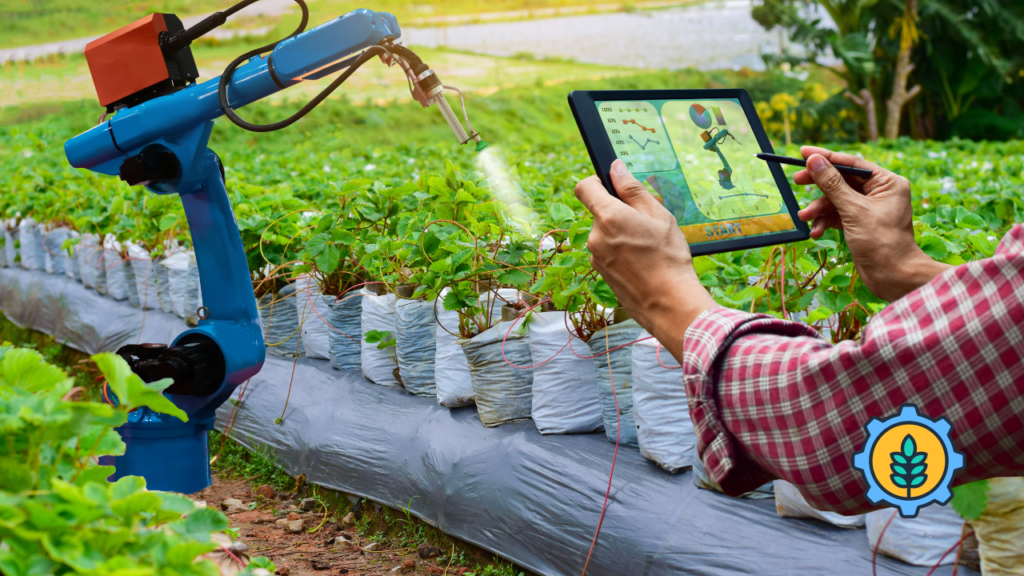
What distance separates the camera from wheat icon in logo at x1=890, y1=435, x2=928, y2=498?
0.62 meters

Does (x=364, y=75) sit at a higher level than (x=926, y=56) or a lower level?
higher

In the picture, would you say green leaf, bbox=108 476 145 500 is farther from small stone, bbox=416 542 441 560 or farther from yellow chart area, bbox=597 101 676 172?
small stone, bbox=416 542 441 560

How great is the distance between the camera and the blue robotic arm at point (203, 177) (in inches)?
54.1

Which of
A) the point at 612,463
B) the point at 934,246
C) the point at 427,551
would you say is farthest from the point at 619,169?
the point at 427,551

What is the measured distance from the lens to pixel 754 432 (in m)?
0.68

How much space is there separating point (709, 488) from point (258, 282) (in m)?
1.81

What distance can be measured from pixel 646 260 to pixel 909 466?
0.33 metres

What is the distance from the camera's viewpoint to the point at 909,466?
646mm

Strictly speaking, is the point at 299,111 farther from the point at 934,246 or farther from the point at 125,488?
the point at 934,246

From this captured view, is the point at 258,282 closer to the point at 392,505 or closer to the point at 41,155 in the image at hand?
the point at 392,505

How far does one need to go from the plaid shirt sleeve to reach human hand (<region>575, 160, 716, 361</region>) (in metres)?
0.08

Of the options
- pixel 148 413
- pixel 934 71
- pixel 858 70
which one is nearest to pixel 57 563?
pixel 148 413

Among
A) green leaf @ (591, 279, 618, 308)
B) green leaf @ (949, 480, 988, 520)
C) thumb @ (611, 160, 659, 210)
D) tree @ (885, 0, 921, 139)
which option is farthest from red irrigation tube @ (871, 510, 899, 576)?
tree @ (885, 0, 921, 139)

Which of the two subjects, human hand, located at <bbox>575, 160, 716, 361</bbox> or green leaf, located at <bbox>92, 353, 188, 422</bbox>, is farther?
human hand, located at <bbox>575, 160, 716, 361</bbox>
